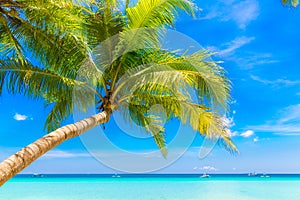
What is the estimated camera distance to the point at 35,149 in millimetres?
4738

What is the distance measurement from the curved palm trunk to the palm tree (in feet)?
0.10

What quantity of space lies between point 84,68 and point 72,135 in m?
1.76

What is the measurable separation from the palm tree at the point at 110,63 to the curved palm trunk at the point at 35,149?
0.10 feet

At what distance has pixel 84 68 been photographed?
7086 millimetres

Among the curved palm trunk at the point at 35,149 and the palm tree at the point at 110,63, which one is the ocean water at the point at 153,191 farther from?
the curved palm trunk at the point at 35,149

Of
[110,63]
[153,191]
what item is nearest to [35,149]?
[110,63]

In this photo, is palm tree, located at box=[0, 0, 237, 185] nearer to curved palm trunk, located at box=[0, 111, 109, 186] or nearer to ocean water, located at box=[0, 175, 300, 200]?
curved palm trunk, located at box=[0, 111, 109, 186]

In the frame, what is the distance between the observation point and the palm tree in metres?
6.19

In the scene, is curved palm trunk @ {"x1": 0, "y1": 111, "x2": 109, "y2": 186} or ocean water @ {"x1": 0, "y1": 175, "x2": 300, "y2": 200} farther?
ocean water @ {"x1": 0, "y1": 175, "x2": 300, "y2": 200}

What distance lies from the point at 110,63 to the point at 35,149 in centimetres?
300

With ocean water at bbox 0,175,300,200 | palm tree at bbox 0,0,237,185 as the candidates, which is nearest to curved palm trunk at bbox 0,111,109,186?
palm tree at bbox 0,0,237,185

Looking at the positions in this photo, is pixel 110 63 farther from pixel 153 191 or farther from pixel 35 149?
pixel 153 191

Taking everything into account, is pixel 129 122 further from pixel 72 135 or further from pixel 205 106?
pixel 72 135

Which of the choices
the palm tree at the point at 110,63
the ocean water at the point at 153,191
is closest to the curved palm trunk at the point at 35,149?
the palm tree at the point at 110,63
